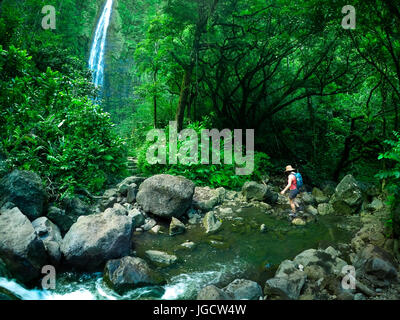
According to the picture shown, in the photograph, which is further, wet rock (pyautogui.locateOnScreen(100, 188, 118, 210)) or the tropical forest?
wet rock (pyautogui.locateOnScreen(100, 188, 118, 210))

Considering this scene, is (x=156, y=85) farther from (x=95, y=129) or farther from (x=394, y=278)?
(x=394, y=278)

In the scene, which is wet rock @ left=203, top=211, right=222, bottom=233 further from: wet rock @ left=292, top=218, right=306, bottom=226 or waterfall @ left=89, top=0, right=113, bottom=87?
waterfall @ left=89, top=0, right=113, bottom=87

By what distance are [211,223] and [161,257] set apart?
199cm

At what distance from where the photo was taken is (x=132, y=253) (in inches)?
223

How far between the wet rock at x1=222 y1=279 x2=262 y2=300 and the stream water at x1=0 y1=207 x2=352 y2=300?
38cm

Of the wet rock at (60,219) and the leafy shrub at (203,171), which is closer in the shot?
the wet rock at (60,219)

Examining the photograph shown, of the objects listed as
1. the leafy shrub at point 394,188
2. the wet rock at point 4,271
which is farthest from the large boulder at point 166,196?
the leafy shrub at point 394,188

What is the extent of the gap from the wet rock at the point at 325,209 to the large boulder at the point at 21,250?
7579 mm

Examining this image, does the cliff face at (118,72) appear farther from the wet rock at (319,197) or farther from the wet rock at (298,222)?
the wet rock at (298,222)

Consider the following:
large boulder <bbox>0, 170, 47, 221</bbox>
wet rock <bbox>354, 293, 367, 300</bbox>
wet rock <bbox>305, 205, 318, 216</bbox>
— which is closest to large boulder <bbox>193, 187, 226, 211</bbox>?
wet rock <bbox>305, 205, 318, 216</bbox>

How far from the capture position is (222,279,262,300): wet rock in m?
4.25

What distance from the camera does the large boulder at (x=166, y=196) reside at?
24.0ft

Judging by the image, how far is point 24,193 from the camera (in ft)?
19.0

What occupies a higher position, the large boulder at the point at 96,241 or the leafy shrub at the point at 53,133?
the leafy shrub at the point at 53,133
